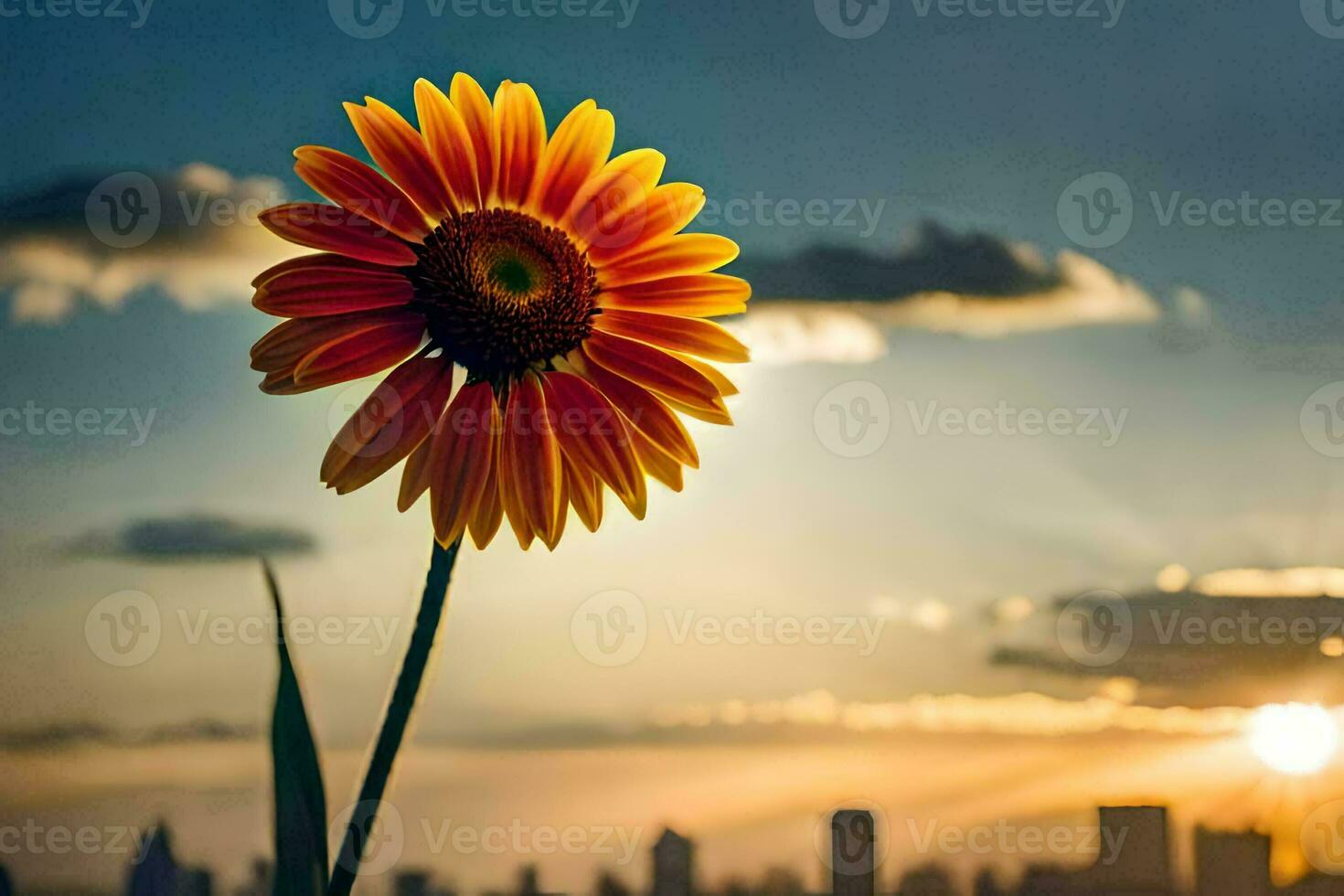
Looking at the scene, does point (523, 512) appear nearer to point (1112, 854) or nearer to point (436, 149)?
point (436, 149)

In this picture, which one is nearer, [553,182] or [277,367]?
[277,367]

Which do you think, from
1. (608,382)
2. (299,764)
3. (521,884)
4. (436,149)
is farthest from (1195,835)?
(436,149)

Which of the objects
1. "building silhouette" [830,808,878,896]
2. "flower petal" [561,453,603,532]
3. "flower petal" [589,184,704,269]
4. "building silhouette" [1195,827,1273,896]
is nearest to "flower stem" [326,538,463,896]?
"flower petal" [561,453,603,532]

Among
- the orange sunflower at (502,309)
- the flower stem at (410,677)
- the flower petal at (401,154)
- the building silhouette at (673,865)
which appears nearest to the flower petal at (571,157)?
the orange sunflower at (502,309)

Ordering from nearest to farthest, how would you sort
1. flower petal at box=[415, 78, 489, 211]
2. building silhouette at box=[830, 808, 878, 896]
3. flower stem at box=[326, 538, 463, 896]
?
flower stem at box=[326, 538, 463, 896] < flower petal at box=[415, 78, 489, 211] < building silhouette at box=[830, 808, 878, 896]

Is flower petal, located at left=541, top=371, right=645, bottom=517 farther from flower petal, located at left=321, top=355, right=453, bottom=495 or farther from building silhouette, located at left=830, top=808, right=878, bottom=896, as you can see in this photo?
building silhouette, located at left=830, top=808, right=878, bottom=896
